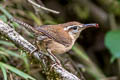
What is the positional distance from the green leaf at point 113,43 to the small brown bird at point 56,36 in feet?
3.65

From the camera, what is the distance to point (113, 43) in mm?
4711

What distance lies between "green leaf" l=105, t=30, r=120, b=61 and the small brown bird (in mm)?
1112

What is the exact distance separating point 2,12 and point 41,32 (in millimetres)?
1298

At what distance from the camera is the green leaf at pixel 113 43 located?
15.0ft

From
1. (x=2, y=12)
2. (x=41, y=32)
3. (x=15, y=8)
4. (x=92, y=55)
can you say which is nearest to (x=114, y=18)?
(x=92, y=55)

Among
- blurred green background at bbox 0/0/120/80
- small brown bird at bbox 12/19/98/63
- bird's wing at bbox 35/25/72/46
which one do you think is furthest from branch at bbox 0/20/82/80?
blurred green background at bbox 0/0/120/80

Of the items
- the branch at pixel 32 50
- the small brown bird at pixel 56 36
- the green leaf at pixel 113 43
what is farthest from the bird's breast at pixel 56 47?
the green leaf at pixel 113 43

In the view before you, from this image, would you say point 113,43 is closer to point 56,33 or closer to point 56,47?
point 56,33

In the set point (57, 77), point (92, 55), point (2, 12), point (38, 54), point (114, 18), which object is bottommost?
point (57, 77)

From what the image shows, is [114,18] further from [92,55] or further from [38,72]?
[38,72]

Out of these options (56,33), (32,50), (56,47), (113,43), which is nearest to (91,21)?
(113,43)

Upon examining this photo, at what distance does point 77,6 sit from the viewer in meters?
6.33

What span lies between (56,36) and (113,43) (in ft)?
5.24

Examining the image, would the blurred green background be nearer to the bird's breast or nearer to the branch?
the bird's breast
